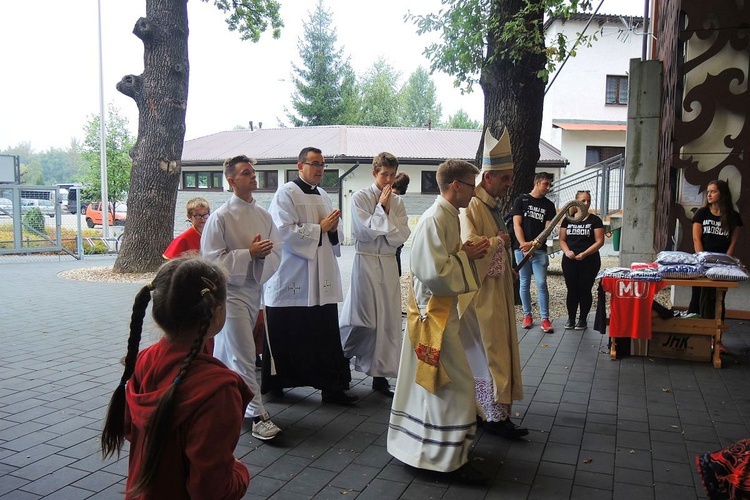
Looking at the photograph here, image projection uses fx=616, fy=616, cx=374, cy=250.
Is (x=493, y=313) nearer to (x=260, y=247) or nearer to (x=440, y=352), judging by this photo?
(x=440, y=352)

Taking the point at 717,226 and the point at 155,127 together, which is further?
the point at 155,127

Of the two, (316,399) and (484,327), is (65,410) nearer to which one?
(316,399)

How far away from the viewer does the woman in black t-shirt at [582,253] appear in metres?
7.80

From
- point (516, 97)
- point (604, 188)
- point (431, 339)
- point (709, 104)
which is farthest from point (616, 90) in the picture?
point (431, 339)

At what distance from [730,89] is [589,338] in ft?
13.0

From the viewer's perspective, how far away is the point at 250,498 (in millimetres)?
3412

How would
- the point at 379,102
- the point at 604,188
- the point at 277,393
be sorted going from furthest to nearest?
the point at 379,102
the point at 604,188
the point at 277,393

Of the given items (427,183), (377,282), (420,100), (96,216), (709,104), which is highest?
(420,100)

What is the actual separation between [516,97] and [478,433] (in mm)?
6324

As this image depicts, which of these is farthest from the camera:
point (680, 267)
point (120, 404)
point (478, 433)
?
point (680, 267)

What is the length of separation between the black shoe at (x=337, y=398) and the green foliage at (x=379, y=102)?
45.9m

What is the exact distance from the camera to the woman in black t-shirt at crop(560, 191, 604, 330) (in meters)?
7.80

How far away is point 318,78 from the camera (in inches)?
1847

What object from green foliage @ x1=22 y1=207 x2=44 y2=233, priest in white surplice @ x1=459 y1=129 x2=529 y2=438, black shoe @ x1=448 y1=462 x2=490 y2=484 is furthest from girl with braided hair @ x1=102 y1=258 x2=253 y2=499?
green foliage @ x1=22 y1=207 x2=44 y2=233
